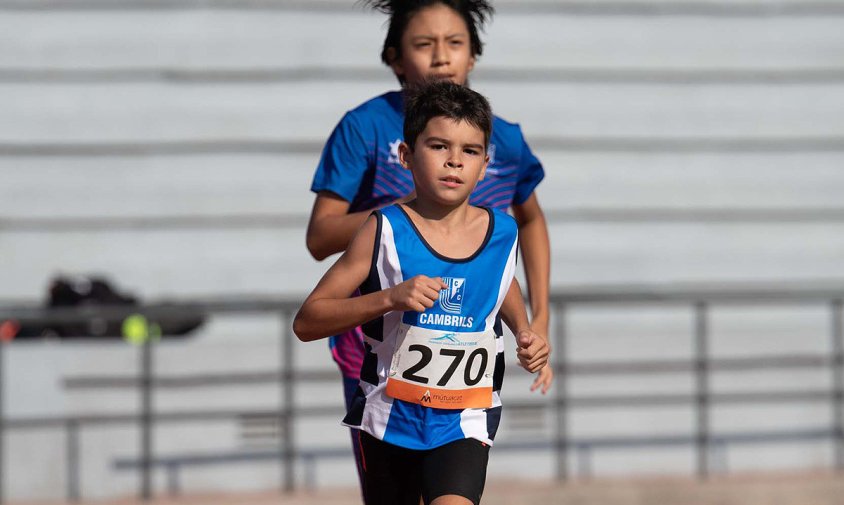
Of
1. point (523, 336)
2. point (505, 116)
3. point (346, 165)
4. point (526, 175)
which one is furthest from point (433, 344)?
point (505, 116)

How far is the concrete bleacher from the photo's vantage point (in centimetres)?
940

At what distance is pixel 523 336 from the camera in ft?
11.7

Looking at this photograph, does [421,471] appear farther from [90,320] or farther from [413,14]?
[90,320]

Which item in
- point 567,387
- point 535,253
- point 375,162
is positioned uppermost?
point 375,162

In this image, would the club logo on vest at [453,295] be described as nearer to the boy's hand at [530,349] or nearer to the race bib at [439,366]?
the race bib at [439,366]

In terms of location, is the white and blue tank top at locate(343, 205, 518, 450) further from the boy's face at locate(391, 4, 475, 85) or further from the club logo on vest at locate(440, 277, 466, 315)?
the boy's face at locate(391, 4, 475, 85)

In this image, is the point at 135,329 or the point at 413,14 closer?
the point at 413,14

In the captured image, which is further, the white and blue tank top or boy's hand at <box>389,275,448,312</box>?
the white and blue tank top

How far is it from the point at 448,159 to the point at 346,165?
0.69 m

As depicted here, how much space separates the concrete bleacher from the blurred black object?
0.31 metres

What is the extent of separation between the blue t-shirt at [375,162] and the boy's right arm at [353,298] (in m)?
0.58

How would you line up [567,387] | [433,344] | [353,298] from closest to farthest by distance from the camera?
1. [353,298]
2. [433,344]
3. [567,387]

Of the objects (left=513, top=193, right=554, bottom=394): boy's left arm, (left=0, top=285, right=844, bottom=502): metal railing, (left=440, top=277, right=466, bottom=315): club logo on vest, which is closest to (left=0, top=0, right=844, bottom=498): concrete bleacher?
(left=0, top=285, right=844, bottom=502): metal railing

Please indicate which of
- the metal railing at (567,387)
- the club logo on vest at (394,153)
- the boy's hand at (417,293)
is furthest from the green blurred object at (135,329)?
the boy's hand at (417,293)
